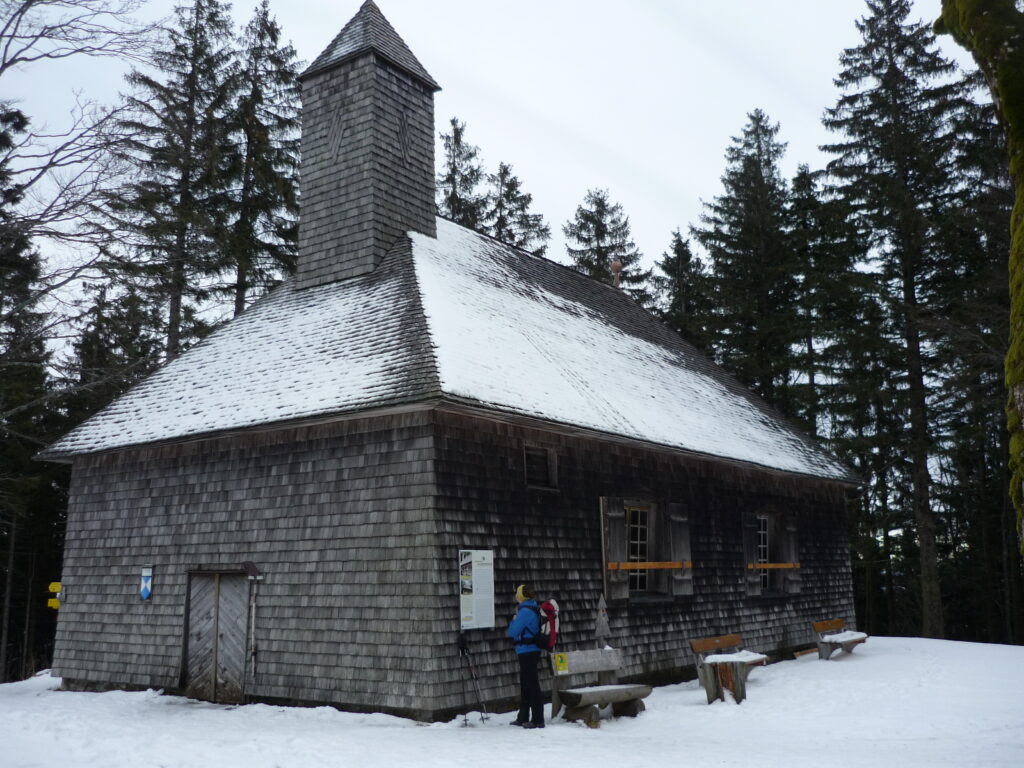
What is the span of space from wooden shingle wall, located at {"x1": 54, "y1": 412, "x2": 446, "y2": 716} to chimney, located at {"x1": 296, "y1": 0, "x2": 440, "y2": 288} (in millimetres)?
4126

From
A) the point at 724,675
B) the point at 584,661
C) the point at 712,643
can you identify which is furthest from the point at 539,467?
the point at 712,643

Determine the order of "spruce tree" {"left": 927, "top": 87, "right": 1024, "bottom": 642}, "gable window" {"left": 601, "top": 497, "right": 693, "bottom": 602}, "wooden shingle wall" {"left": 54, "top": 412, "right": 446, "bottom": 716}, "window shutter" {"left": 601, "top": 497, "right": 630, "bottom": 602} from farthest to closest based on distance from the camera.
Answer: "spruce tree" {"left": 927, "top": 87, "right": 1024, "bottom": 642}
"gable window" {"left": 601, "top": 497, "right": 693, "bottom": 602}
"window shutter" {"left": 601, "top": 497, "right": 630, "bottom": 602}
"wooden shingle wall" {"left": 54, "top": 412, "right": 446, "bottom": 716}

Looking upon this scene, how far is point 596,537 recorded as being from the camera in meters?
12.8

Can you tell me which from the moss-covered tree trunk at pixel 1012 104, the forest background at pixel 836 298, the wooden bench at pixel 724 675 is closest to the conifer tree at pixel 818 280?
the forest background at pixel 836 298

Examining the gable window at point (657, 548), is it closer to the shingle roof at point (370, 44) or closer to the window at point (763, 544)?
the window at point (763, 544)

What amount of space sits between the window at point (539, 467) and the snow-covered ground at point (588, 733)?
3.13 meters

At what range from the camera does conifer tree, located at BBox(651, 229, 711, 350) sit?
3150 centimetres

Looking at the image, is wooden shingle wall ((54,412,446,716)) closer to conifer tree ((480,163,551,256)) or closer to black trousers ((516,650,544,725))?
black trousers ((516,650,544,725))

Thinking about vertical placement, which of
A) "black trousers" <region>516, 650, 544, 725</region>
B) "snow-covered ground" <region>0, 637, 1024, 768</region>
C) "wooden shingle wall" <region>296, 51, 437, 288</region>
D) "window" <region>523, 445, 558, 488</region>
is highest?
"wooden shingle wall" <region>296, 51, 437, 288</region>

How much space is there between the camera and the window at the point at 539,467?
1192cm

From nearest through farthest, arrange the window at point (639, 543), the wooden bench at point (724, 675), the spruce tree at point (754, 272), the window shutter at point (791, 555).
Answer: the wooden bench at point (724, 675), the window at point (639, 543), the window shutter at point (791, 555), the spruce tree at point (754, 272)

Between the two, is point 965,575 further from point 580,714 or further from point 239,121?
point 239,121

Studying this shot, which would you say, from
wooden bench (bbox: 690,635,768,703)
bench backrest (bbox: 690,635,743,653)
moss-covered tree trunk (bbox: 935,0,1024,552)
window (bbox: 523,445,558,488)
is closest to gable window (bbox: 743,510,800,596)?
bench backrest (bbox: 690,635,743,653)

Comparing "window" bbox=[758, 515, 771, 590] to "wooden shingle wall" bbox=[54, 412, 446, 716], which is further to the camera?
"window" bbox=[758, 515, 771, 590]
